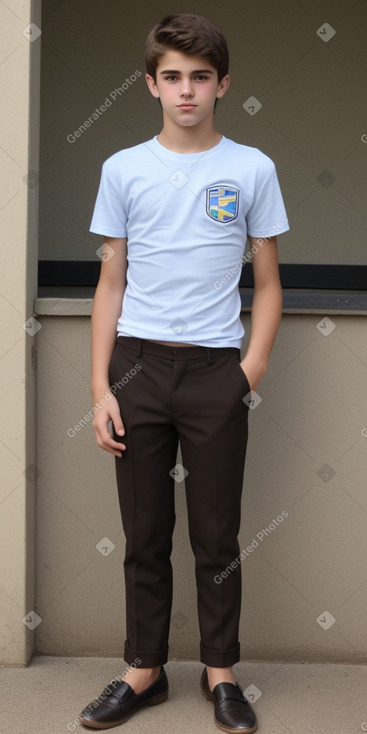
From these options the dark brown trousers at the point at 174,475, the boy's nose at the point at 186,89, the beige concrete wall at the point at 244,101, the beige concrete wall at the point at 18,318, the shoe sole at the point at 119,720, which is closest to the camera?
the boy's nose at the point at 186,89

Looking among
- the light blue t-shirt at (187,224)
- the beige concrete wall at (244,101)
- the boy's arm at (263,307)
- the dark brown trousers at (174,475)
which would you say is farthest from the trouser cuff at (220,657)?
the beige concrete wall at (244,101)

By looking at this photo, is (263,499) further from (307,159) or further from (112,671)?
(307,159)

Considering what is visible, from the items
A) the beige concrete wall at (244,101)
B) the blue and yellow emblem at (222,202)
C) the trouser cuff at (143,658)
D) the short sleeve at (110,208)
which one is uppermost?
the beige concrete wall at (244,101)

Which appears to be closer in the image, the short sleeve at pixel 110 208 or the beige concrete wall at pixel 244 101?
the short sleeve at pixel 110 208

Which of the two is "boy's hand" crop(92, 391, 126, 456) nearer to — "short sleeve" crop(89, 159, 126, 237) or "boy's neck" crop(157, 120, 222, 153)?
"short sleeve" crop(89, 159, 126, 237)

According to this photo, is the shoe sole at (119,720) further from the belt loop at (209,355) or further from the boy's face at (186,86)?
the boy's face at (186,86)

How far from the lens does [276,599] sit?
2723 mm

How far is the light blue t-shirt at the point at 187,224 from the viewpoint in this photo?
2191mm

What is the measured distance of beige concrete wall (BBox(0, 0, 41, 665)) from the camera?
248 centimetres

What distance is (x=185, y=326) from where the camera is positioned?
2207 millimetres

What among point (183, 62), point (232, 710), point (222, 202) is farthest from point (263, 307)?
point (232, 710)

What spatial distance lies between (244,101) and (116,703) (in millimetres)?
2915

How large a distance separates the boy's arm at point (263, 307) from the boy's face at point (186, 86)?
34 cm

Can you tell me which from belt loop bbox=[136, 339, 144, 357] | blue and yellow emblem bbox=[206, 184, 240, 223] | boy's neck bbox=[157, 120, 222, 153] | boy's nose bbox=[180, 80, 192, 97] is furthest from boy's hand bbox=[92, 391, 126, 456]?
boy's nose bbox=[180, 80, 192, 97]
